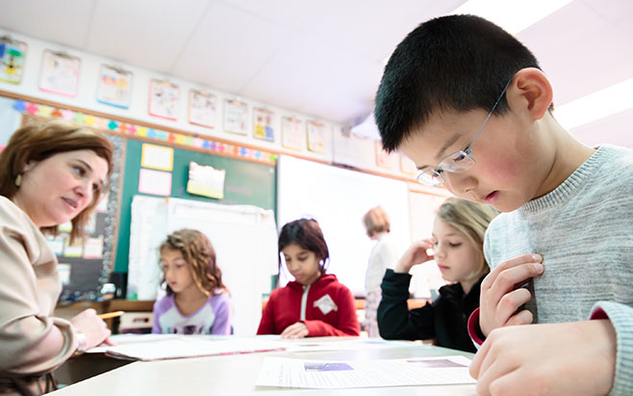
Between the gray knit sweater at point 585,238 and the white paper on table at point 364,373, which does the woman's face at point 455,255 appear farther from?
the gray knit sweater at point 585,238

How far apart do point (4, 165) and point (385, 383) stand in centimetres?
A: 121

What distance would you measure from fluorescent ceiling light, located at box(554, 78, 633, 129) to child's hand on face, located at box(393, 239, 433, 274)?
2475 millimetres

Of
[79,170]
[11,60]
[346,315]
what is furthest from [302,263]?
[11,60]

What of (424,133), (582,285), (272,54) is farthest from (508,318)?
(272,54)

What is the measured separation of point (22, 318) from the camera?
2.37 ft

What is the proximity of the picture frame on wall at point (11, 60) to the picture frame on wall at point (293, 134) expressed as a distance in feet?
6.02

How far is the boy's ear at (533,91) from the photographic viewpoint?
0.54 m

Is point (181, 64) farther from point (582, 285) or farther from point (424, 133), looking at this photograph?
point (582, 285)

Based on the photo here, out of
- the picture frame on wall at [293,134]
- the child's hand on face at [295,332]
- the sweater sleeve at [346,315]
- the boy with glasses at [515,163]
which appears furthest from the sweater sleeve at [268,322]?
the picture frame on wall at [293,134]

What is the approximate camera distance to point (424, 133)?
0.59 meters

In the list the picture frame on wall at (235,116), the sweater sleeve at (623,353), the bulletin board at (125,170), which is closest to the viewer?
the sweater sleeve at (623,353)

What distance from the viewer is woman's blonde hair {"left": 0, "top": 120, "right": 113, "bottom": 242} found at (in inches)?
44.1

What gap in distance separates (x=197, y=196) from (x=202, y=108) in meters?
0.71

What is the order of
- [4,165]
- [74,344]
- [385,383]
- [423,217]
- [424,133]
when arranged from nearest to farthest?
1. [385,383]
2. [424,133]
3. [74,344]
4. [4,165]
5. [423,217]
